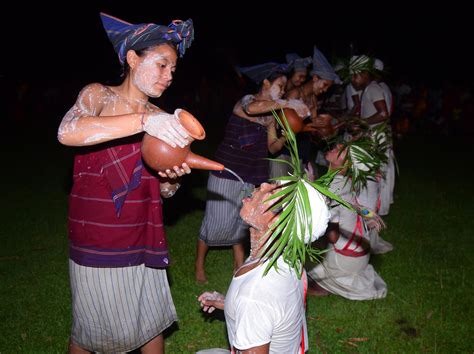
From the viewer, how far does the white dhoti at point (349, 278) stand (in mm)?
4570

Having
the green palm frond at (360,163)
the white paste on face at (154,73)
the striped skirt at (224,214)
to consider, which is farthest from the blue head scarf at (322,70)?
the white paste on face at (154,73)

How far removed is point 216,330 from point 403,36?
1118 inches

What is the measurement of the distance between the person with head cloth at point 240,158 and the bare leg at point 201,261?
14 mm

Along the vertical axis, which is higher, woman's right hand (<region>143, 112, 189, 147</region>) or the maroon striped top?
woman's right hand (<region>143, 112, 189, 147</region>)

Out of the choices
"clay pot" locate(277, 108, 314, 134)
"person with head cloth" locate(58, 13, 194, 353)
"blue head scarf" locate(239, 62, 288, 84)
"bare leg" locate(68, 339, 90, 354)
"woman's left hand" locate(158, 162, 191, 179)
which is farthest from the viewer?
"blue head scarf" locate(239, 62, 288, 84)

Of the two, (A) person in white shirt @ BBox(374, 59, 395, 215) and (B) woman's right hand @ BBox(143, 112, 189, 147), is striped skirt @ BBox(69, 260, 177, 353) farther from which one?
(A) person in white shirt @ BBox(374, 59, 395, 215)

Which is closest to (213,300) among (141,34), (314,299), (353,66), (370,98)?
(141,34)

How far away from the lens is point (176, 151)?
2.42m

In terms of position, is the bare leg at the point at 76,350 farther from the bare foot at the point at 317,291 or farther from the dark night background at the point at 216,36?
the dark night background at the point at 216,36

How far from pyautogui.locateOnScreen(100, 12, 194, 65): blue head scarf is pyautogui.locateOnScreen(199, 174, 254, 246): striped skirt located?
2081 millimetres

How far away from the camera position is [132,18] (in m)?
27.5

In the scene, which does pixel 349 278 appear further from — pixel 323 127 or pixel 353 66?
pixel 353 66

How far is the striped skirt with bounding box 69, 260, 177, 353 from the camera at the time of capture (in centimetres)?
271

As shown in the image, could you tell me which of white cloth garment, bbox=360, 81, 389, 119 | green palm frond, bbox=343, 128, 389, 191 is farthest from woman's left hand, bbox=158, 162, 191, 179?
white cloth garment, bbox=360, 81, 389, 119
